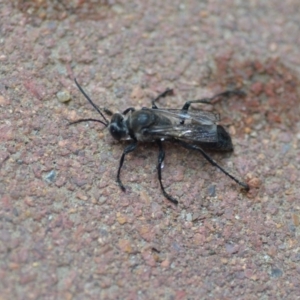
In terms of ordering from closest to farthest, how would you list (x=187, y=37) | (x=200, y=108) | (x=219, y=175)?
(x=219, y=175)
(x=200, y=108)
(x=187, y=37)

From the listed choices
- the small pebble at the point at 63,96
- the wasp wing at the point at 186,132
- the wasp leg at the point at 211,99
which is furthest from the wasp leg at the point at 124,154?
the small pebble at the point at 63,96

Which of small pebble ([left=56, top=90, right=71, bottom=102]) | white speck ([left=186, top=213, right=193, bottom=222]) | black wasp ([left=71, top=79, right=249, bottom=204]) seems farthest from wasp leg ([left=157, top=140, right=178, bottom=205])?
small pebble ([left=56, top=90, right=71, bottom=102])

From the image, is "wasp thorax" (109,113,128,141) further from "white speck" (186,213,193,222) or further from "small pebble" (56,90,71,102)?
"white speck" (186,213,193,222)

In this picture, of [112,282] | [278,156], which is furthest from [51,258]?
[278,156]

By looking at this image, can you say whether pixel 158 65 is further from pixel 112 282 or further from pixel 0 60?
pixel 112 282

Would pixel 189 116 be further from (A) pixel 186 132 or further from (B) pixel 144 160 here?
(B) pixel 144 160

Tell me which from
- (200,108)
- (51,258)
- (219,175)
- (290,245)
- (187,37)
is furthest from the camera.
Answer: (187,37)

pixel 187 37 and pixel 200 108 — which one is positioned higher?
pixel 187 37
